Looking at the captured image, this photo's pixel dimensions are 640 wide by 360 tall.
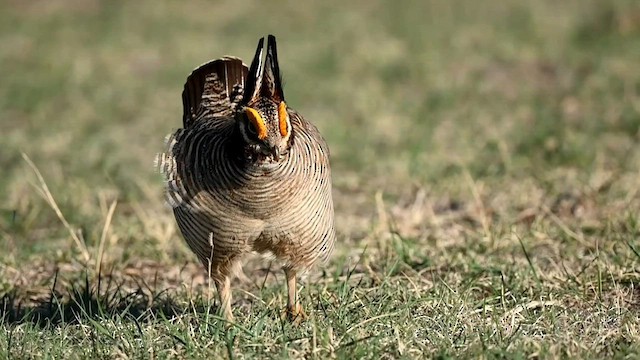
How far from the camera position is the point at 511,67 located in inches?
384

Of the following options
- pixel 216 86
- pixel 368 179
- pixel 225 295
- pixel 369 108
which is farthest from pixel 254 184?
pixel 369 108

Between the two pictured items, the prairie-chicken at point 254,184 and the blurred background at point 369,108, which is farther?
the blurred background at point 369,108

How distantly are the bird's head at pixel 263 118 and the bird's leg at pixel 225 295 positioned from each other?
651 millimetres

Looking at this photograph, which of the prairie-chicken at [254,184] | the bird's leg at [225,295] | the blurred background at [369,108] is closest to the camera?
the prairie-chicken at [254,184]

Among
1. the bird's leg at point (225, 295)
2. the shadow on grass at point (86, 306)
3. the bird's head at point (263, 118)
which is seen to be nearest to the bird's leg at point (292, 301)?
the bird's leg at point (225, 295)

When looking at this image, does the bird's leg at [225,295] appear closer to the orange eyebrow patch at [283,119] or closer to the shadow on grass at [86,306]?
the shadow on grass at [86,306]

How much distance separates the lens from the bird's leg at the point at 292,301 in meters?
3.98

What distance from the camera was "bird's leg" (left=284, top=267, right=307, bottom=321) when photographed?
13.1 feet

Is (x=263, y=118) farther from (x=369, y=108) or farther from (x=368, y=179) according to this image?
(x=369, y=108)

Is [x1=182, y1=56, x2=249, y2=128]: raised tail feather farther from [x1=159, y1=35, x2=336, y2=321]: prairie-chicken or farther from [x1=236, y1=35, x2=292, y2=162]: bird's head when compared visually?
[x1=236, y1=35, x2=292, y2=162]: bird's head

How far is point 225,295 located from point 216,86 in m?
0.93

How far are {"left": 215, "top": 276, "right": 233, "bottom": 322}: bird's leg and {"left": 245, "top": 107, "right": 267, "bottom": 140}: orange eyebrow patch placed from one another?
741 millimetres

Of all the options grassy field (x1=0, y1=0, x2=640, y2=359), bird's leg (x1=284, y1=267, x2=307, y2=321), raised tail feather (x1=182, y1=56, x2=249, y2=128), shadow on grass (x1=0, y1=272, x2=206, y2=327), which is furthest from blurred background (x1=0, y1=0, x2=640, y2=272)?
raised tail feather (x1=182, y1=56, x2=249, y2=128)

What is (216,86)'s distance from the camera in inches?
177
